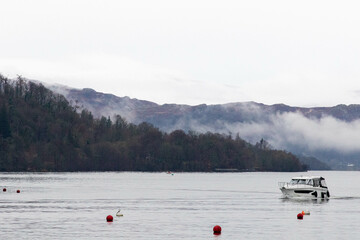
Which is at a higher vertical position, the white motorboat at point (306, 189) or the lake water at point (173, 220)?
the white motorboat at point (306, 189)

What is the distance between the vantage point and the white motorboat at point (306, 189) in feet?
501

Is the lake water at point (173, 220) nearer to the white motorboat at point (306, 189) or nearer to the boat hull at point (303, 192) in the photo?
the boat hull at point (303, 192)

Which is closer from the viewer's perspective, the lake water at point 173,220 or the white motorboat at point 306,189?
the lake water at point 173,220

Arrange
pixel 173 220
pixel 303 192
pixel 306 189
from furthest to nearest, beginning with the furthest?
1. pixel 306 189
2. pixel 303 192
3. pixel 173 220

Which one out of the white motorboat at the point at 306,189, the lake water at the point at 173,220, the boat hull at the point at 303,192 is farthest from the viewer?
the white motorboat at the point at 306,189

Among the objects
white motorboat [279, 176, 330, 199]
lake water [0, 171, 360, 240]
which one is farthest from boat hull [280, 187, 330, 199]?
lake water [0, 171, 360, 240]

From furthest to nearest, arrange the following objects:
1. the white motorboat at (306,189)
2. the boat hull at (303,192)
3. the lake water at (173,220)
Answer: the white motorboat at (306,189), the boat hull at (303,192), the lake water at (173,220)

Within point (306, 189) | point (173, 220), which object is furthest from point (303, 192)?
point (173, 220)

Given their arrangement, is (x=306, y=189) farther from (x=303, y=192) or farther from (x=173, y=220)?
(x=173, y=220)

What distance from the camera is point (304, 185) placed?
154m

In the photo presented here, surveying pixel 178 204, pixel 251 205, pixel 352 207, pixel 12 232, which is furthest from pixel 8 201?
pixel 352 207

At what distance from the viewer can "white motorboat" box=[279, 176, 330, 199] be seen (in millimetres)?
152625

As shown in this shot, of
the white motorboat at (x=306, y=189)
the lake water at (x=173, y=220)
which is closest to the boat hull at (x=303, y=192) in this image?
the white motorboat at (x=306, y=189)

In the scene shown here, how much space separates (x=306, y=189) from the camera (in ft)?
501
